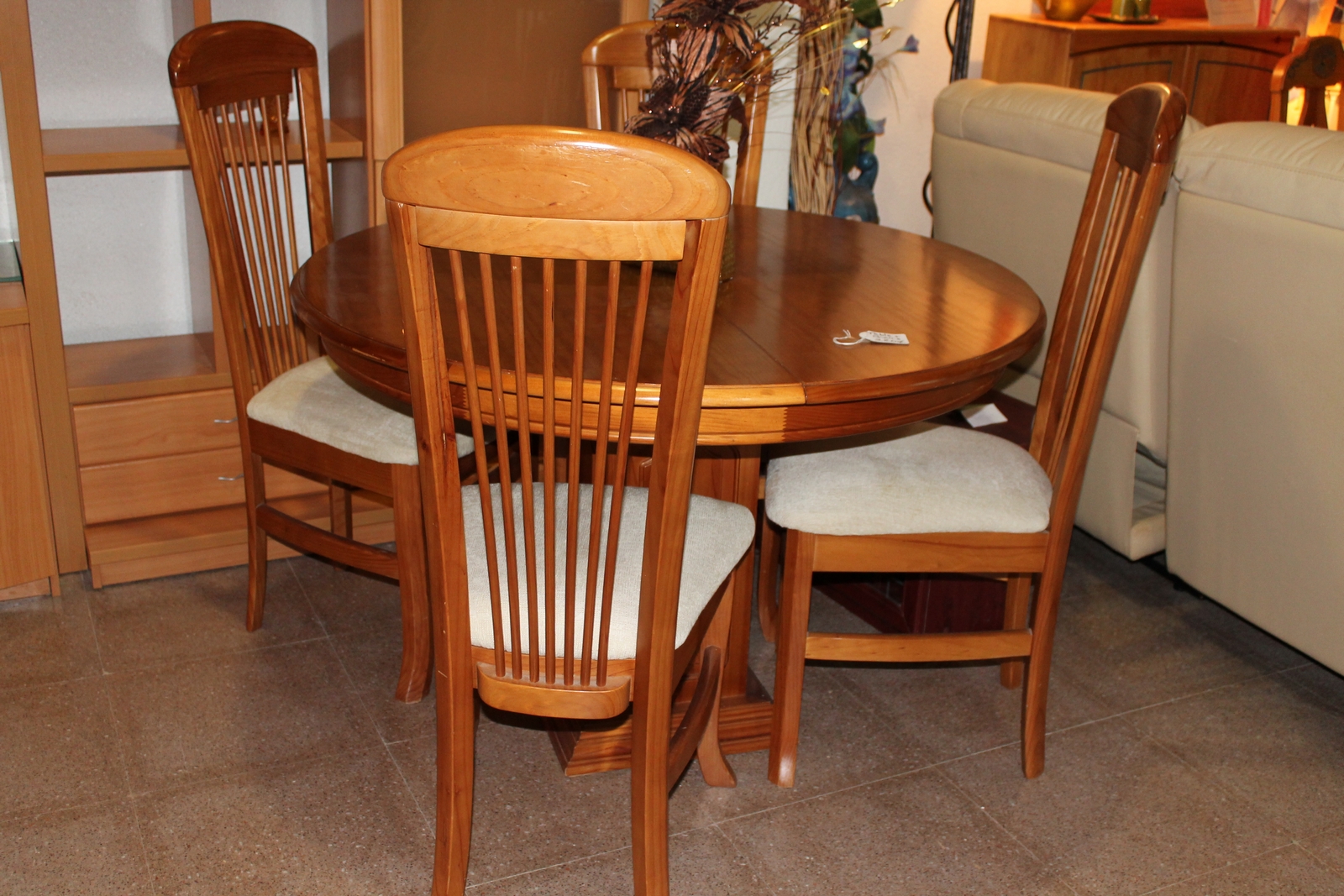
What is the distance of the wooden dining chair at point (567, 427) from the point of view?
119 cm

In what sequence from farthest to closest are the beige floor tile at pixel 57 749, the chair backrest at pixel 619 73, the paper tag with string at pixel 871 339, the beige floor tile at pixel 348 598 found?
the chair backrest at pixel 619 73 < the beige floor tile at pixel 348 598 < the beige floor tile at pixel 57 749 < the paper tag with string at pixel 871 339

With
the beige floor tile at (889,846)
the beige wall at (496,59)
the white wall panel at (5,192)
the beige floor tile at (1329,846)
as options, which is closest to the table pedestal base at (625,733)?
the beige floor tile at (889,846)

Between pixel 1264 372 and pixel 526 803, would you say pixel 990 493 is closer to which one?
pixel 1264 372

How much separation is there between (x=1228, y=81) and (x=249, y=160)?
3.51 m

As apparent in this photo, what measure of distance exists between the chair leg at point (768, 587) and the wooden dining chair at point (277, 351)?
69 centimetres

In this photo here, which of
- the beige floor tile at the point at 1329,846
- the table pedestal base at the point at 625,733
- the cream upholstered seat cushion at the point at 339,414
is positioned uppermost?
the cream upholstered seat cushion at the point at 339,414

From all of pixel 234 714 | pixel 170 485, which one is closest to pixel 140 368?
pixel 170 485

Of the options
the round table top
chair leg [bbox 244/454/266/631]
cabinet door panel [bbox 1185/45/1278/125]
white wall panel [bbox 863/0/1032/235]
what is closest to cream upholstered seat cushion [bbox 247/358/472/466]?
chair leg [bbox 244/454/266/631]

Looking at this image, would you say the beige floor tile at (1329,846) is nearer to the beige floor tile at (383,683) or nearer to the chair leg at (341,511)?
the beige floor tile at (383,683)

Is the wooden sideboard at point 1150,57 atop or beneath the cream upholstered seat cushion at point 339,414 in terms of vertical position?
atop

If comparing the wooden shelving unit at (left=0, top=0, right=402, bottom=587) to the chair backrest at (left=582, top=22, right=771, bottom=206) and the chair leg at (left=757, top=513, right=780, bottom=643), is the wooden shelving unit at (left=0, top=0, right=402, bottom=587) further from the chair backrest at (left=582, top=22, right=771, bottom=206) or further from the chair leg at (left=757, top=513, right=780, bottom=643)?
the chair leg at (left=757, top=513, right=780, bottom=643)

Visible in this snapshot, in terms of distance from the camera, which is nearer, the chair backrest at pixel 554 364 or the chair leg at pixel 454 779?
the chair backrest at pixel 554 364

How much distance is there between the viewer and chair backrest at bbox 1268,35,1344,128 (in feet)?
13.2

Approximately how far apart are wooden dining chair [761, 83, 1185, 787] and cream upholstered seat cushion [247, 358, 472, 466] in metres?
0.60
